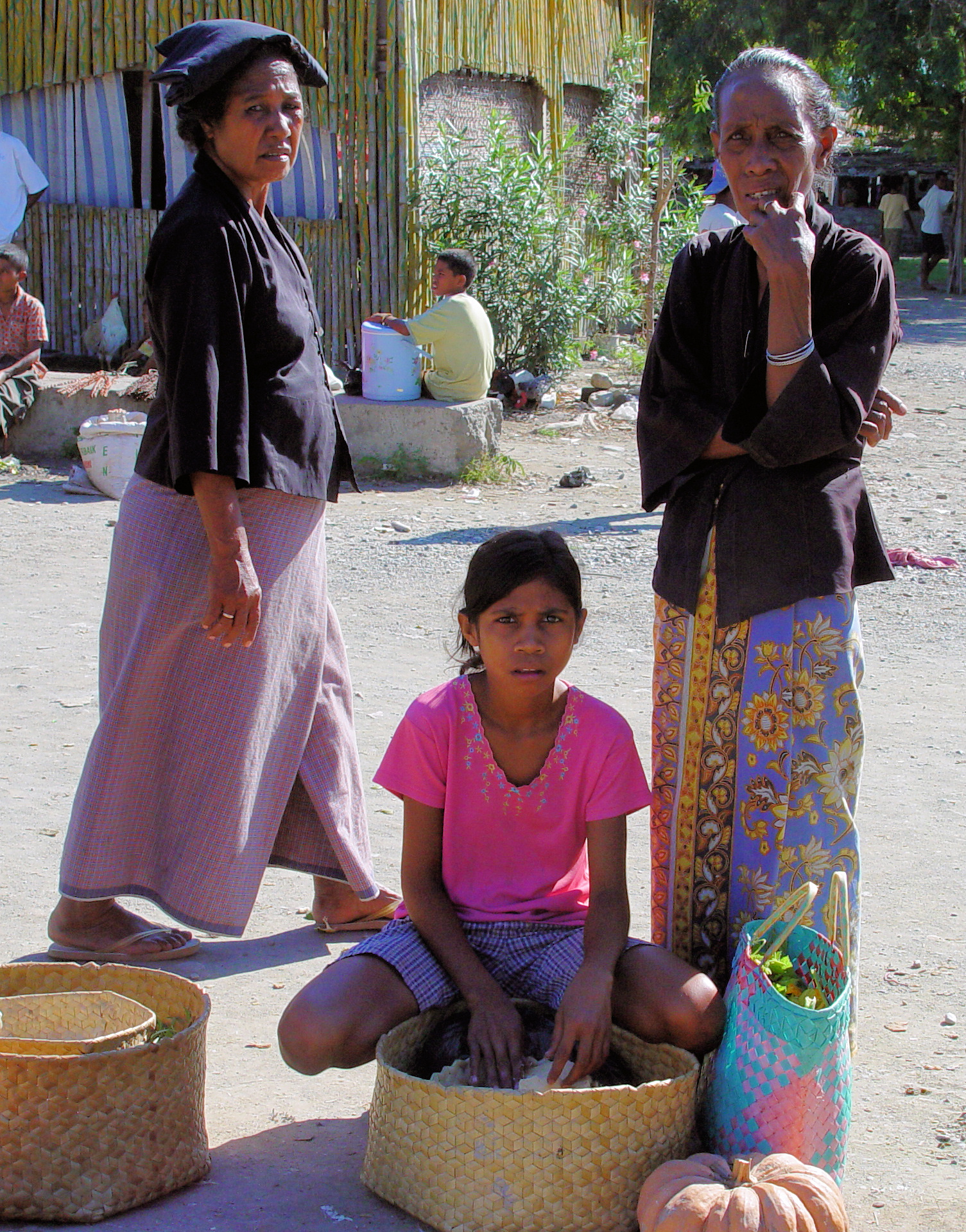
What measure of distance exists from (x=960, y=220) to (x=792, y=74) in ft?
74.4

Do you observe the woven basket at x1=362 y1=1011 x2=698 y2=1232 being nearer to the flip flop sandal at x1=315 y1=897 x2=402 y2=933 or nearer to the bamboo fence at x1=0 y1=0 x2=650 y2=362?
the flip flop sandal at x1=315 y1=897 x2=402 y2=933

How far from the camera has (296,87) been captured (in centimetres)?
287

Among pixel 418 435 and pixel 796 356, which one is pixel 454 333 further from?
pixel 796 356

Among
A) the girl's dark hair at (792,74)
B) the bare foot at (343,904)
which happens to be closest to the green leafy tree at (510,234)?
the bare foot at (343,904)

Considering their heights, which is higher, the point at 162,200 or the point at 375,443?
the point at 162,200

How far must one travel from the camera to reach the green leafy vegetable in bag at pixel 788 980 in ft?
7.35

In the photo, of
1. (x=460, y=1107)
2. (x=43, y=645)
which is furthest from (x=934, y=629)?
(x=460, y=1107)

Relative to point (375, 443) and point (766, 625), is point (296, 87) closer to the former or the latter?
point (766, 625)

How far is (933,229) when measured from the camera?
23812 millimetres

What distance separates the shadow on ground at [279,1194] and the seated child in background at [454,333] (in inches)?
276

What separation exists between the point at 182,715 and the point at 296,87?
1357 mm

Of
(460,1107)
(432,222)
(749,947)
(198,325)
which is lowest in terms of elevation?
(460,1107)

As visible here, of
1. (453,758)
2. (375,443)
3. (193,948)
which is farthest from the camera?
(375,443)

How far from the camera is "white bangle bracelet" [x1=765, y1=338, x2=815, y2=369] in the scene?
7.11 feet
